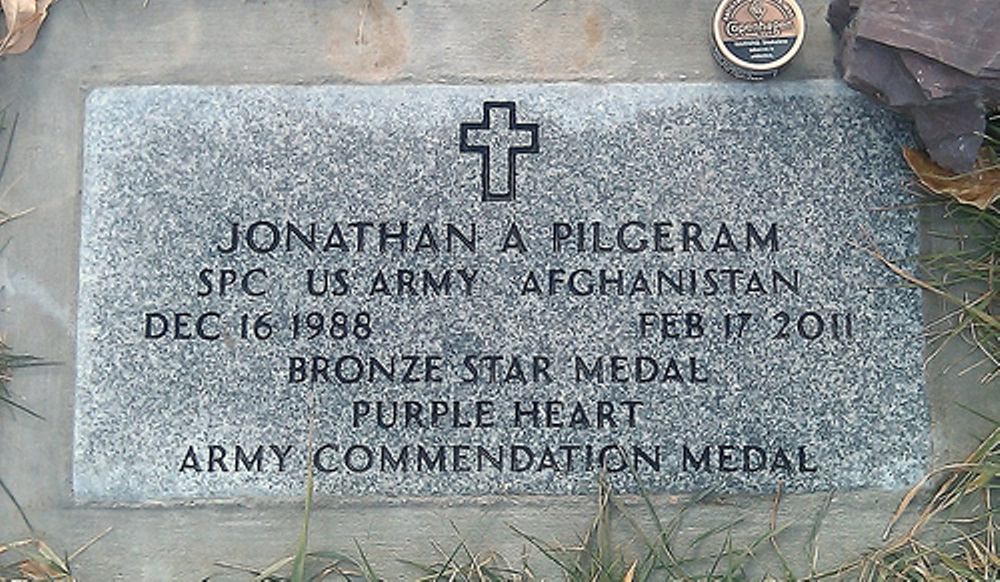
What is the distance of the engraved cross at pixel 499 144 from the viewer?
2.50m

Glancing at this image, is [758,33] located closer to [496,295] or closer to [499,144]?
[499,144]

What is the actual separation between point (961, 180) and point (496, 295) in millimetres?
1267

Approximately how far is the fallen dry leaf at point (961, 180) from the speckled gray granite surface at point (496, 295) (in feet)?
0.28

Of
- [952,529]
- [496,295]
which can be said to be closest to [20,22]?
[496,295]

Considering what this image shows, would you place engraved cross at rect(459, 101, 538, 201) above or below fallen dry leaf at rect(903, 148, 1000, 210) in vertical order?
above

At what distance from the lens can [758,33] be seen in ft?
8.04

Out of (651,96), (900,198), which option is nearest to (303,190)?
(651,96)

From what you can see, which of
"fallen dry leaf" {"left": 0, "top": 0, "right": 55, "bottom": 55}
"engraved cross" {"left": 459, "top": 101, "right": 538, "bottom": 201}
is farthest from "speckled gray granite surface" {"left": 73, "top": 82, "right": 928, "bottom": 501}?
"fallen dry leaf" {"left": 0, "top": 0, "right": 55, "bottom": 55}

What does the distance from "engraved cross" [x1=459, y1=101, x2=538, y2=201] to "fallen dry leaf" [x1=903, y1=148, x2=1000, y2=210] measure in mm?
1032

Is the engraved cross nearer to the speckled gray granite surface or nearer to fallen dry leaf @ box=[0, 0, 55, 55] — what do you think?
the speckled gray granite surface

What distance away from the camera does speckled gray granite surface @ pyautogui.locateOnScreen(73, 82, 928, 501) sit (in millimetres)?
2418

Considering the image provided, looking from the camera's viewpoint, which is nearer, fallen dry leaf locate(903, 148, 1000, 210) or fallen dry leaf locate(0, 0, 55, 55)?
fallen dry leaf locate(903, 148, 1000, 210)

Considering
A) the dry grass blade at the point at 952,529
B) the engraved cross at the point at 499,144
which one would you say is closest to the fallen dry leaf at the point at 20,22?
the engraved cross at the point at 499,144

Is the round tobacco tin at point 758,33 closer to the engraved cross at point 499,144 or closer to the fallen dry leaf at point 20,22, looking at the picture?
the engraved cross at point 499,144
